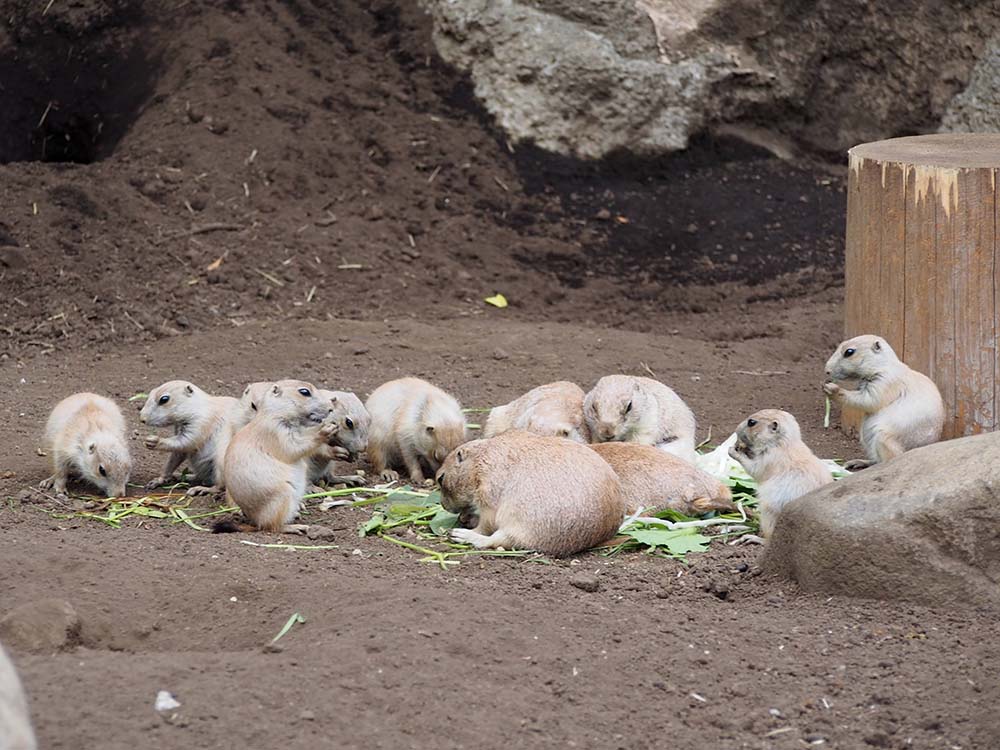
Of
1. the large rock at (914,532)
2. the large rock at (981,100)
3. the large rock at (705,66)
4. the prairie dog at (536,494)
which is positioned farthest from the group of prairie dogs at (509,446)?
the large rock at (981,100)

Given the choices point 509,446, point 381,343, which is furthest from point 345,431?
point 381,343

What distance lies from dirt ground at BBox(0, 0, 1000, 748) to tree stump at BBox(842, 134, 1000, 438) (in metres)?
0.84

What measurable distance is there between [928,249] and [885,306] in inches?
17.5

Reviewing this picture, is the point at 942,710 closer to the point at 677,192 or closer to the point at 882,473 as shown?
the point at 882,473

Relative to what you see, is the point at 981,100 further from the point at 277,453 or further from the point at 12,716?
the point at 12,716

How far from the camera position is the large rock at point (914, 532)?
5.40 meters

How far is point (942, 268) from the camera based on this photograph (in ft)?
25.2

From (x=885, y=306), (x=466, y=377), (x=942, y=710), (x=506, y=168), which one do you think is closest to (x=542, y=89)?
(x=506, y=168)

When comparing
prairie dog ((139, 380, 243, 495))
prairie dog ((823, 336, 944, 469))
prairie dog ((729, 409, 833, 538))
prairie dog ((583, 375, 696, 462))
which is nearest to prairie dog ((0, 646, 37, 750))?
prairie dog ((729, 409, 833, 538))

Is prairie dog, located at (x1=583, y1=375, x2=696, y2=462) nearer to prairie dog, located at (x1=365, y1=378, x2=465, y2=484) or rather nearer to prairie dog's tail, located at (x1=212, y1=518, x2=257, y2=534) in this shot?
prairie dog, located at (x1=365, y1=378, x2=465, y2=484)

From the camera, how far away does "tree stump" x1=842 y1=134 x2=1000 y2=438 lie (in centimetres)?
761

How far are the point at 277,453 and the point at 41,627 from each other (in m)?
1.89

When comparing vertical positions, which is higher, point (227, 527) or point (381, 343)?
point (381, 343)

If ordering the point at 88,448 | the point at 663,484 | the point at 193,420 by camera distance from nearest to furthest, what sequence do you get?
the point at 663,484 → the point at 88,448 → the point at 193,420
